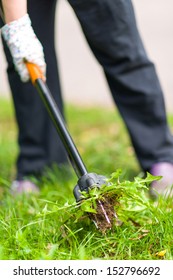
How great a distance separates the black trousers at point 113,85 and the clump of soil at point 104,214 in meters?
0.71

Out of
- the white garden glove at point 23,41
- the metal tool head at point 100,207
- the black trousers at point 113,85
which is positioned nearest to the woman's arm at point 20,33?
the white garden glove at point 23,41

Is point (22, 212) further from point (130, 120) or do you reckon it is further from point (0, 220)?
point (130, 120)

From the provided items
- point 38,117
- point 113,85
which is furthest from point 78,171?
point 38,117

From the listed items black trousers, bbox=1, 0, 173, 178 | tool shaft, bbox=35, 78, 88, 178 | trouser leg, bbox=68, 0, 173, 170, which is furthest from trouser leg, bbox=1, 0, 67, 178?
tool shaft, bbox=35, 78, 88, 178

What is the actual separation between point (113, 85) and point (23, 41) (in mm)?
544

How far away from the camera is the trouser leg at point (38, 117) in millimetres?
2646

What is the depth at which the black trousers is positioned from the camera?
2.45m

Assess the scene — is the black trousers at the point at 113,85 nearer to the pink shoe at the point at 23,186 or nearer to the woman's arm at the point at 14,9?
the pink shoe at the point at 23,186

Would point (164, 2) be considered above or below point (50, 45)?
above

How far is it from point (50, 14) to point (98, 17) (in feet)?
0.87

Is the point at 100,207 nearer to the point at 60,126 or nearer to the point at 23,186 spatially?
the point at 60,126

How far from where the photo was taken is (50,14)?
2.60 metres
